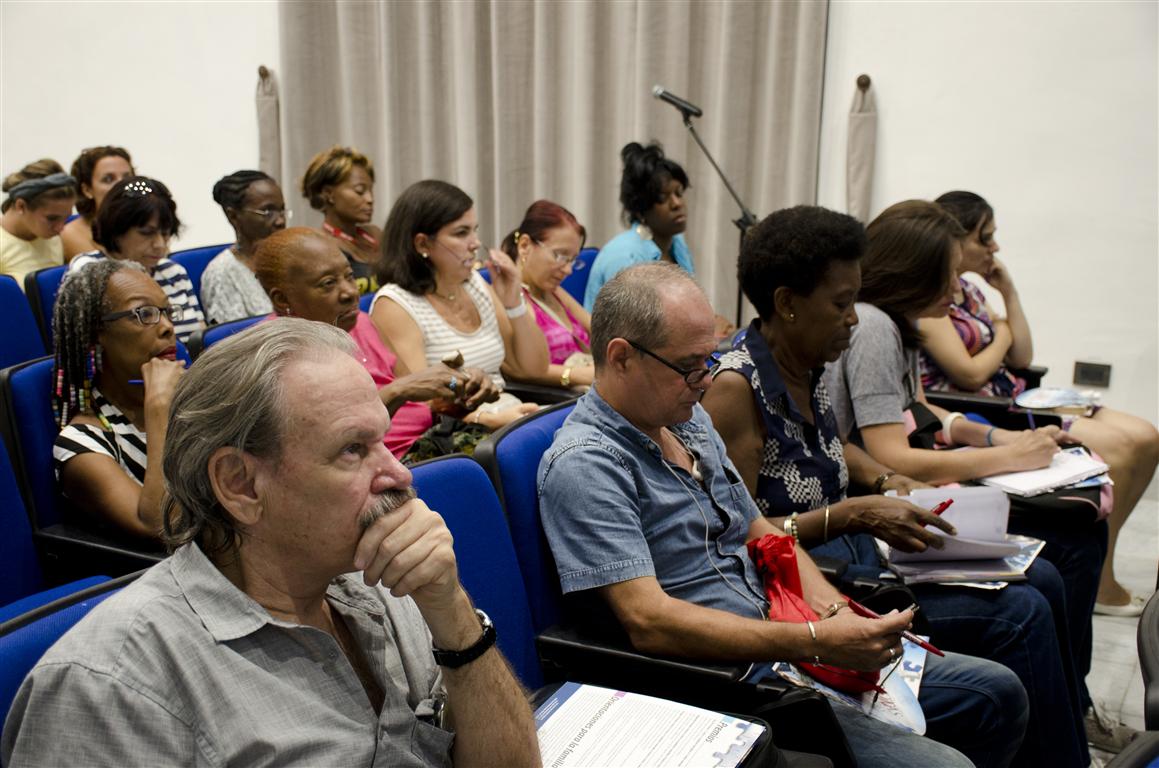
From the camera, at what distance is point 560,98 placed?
17.6 ft

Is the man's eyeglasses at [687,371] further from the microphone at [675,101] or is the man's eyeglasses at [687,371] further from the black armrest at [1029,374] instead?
the microphone at [675,101]

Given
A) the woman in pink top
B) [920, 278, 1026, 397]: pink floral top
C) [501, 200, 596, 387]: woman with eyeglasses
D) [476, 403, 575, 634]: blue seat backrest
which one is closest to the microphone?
[501, 200, 596, 387]: woman with eyeglasses

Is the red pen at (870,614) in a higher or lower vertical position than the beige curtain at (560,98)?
lower

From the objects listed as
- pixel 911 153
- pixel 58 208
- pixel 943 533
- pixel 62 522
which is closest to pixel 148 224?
pixel 58 208

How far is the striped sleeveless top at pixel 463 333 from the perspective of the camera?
3.03 meters

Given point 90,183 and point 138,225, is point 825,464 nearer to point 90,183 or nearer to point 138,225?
point 138,225

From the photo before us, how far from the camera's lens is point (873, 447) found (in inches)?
102

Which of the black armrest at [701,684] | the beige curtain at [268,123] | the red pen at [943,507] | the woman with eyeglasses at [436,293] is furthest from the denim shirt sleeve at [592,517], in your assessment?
the beige curtain at [268,123]

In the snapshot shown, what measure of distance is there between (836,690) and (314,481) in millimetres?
1037

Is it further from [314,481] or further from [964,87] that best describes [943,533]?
[964,87]

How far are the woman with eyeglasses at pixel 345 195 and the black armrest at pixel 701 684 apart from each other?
9.26 ft

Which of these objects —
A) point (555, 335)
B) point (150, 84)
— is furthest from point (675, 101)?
point (150, 84)

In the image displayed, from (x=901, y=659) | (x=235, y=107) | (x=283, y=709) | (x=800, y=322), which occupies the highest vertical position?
(x=235, y=107)

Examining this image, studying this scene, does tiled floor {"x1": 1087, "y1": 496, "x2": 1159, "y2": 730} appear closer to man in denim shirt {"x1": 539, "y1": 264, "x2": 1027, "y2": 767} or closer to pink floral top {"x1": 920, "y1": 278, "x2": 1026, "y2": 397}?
man in denim shirt {"x1": 539, "y1": 264, "x2": 1027, "y2": 767}
